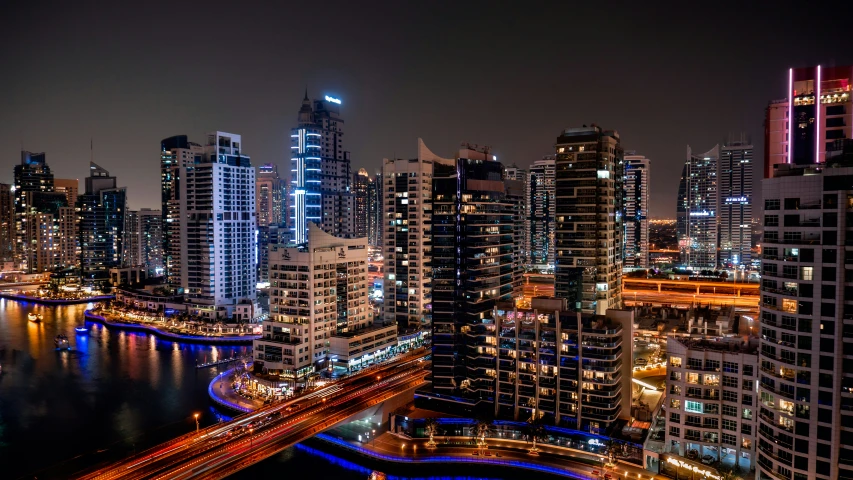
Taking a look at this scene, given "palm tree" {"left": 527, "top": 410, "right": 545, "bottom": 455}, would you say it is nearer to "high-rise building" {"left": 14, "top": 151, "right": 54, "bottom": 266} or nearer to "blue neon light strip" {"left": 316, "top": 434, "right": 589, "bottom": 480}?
"blue neon light strip" {"left": 316, "top": 434, "right": 589, "bottom": 480}

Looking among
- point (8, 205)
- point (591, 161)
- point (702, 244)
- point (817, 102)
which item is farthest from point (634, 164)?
point (8, 205)

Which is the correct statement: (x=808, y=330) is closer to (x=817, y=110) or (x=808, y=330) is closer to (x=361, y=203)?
(x=817, y=110)

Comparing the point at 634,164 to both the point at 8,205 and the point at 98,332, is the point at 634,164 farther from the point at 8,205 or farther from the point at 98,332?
the point at 8,205

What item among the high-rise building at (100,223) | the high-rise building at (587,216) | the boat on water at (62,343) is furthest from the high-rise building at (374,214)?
the high-rise building at (587,216)

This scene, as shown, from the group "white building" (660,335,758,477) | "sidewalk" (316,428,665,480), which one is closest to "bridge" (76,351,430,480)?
"sidewalk" (316,428,665,480)

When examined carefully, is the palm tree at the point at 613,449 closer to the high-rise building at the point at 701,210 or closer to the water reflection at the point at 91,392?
the water reflection at the point at 91,392
